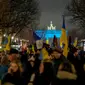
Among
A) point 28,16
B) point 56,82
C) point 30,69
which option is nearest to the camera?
point 56,82

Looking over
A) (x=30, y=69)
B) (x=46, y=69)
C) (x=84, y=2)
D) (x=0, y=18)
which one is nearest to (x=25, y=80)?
(x=46, y=69)

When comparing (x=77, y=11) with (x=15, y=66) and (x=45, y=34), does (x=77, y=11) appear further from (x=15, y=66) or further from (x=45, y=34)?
(x=15, y=66)

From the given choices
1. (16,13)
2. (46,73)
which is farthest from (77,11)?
(46,73)

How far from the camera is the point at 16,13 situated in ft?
177

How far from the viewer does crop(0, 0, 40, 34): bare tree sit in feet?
162

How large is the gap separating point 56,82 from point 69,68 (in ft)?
1.24

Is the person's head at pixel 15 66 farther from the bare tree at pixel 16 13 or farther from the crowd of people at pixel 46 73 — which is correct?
the bare tree at pixel 16 13

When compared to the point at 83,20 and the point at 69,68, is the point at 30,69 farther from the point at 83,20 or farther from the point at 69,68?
the point at 83,20

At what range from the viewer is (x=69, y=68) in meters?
8.42

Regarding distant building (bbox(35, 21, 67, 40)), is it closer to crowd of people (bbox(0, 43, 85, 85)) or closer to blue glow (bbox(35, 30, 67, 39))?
blue glow (bbox(35, 30, 67, 39))

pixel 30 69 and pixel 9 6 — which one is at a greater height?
pixel 9 6

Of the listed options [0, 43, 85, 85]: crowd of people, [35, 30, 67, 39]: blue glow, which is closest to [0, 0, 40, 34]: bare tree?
[35, 30, 67, 39]: blue glow

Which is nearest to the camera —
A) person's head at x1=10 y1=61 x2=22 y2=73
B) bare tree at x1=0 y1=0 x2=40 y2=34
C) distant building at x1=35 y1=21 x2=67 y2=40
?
person's head at x1=10 y1=61 x2=22 y2=73

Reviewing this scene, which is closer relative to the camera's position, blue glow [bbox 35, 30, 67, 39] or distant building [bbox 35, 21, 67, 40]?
blue glow [bbox 35, 30, 67, 39]
